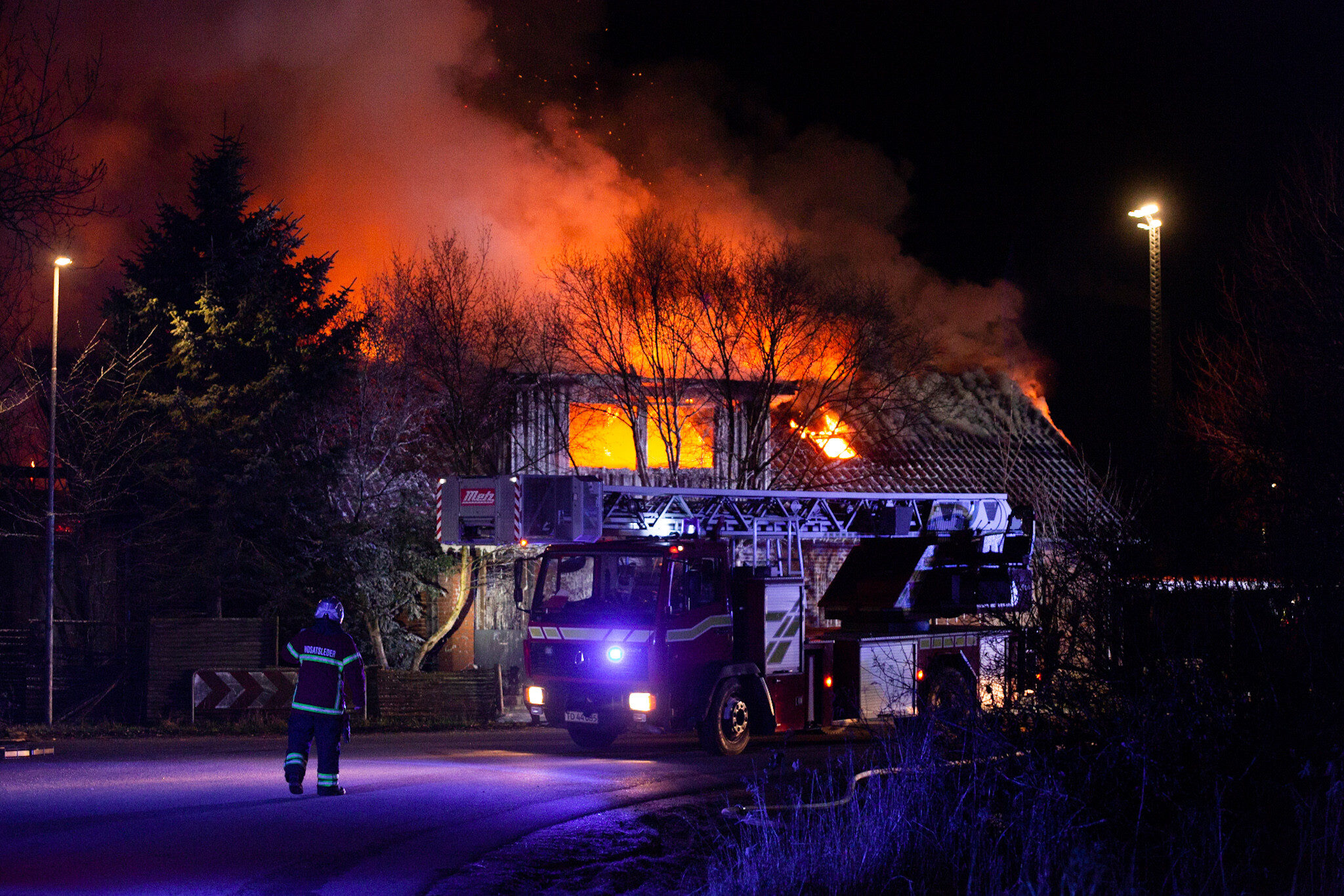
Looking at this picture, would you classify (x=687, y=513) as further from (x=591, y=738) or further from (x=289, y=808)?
(x=289, y=808)

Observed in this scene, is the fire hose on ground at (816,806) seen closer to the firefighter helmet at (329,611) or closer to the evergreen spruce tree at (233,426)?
the firefighter helmet at (329,611)

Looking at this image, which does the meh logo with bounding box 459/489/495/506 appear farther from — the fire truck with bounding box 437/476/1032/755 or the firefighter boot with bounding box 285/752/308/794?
the firefighter boot with bounding box 285/752/308/794

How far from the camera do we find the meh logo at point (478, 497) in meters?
14.9

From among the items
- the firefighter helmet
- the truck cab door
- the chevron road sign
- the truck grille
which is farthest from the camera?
the chevron road sign

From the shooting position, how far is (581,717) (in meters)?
14.5

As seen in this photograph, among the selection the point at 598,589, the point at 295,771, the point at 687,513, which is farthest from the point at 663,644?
the point at 295,771

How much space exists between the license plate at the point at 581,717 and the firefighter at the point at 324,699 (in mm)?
3937

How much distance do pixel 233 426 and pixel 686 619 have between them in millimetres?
10656

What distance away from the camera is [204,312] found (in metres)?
22.0

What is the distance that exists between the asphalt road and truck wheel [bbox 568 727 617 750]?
0.24 m

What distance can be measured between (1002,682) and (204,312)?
16128 mm

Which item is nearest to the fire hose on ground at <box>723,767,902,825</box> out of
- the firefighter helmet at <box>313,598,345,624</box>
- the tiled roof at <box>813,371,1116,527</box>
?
the firefighter helmet at <box>313,598,345,624</box>

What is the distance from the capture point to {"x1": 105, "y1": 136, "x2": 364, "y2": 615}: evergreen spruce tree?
21531mm

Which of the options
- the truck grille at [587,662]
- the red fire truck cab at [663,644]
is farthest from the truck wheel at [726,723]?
the truck grille at [587,662]
